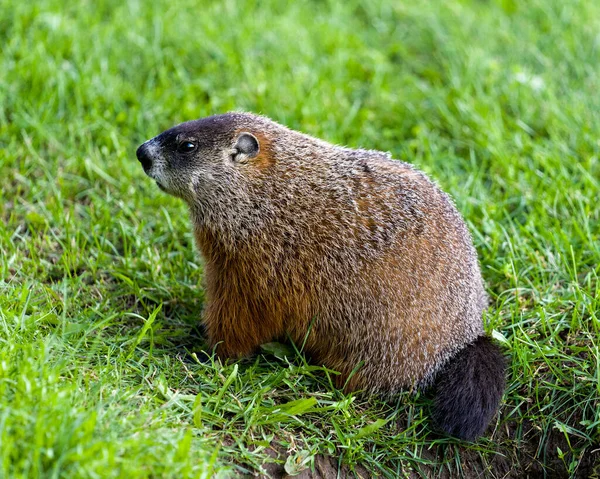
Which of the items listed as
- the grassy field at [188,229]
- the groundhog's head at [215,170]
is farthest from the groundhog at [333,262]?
the grassy field at [188,229]

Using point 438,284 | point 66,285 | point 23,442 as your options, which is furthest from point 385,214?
point 23,442

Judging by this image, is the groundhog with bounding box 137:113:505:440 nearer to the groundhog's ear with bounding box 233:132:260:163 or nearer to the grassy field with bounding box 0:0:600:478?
the groundhog's ear with bounding box 233:132:260:163

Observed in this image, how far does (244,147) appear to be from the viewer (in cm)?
424

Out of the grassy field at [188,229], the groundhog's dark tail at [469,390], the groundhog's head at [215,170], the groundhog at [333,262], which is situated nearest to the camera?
the grassy field at [188,229]

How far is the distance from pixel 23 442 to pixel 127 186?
279 centimetres

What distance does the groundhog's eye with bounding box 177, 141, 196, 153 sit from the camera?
13.9ft

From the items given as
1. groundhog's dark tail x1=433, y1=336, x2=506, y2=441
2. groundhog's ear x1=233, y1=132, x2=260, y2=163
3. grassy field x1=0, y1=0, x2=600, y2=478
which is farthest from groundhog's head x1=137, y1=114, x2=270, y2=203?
groundhog's dark tail x1=433, y1=336, x2=506, y2=441

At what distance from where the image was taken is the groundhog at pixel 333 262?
13.3 ft

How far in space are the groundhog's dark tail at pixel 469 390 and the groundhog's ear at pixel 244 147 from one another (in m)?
1.63

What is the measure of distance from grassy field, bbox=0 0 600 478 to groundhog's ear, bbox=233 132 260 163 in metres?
0.96

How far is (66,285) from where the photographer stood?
4.34 m

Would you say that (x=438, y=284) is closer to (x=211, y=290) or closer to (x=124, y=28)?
→ (x=211, y=290)

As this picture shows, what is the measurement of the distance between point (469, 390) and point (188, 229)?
2236mm

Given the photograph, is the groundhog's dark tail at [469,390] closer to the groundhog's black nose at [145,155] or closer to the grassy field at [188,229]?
the grassy field at [188,229]
